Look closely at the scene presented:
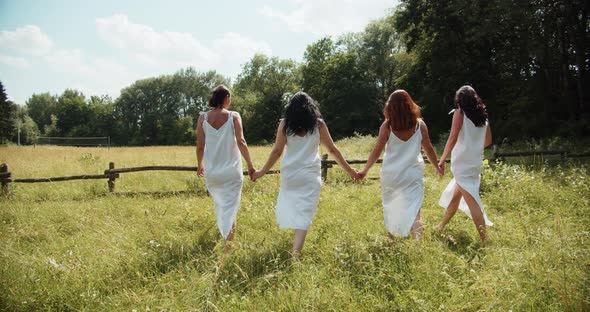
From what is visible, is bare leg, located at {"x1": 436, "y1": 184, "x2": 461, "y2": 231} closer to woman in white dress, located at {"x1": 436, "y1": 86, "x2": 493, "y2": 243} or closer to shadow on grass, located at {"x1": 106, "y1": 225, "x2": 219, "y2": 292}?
woman in white dress, located at {"x1": 436, "y1": 86, "x2": 493, "y2": 243}

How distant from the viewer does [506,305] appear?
→ 275 cm

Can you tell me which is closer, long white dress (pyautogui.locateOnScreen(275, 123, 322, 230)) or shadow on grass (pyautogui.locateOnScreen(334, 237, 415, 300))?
shadow on grass (pyautogui.locateOnScreen(334, 237, 415, 300))

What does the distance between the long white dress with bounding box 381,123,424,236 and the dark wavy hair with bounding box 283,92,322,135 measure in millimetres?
1007

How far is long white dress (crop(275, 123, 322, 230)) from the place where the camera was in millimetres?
4246

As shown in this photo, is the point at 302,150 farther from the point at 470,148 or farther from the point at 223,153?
the point at 470,148

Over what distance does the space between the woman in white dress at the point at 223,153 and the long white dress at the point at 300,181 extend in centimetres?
75

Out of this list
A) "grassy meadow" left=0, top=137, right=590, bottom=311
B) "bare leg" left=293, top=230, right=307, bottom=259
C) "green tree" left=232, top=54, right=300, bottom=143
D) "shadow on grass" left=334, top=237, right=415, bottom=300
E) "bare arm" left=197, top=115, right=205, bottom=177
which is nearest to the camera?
"grassy meadow" left=0, top=137, right=590, bottom=311

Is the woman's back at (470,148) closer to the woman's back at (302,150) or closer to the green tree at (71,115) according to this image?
the woman's back at (302,150)

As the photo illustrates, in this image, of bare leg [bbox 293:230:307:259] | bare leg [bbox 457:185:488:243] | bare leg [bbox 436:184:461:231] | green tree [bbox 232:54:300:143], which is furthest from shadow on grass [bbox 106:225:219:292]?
green tree [bbox 232:54:300:143]

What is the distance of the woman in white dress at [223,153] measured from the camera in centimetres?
479

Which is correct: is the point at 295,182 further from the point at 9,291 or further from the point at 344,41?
the point at 344,41

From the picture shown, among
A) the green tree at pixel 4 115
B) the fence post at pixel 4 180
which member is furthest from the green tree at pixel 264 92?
→ the fence post at pixel 4 180

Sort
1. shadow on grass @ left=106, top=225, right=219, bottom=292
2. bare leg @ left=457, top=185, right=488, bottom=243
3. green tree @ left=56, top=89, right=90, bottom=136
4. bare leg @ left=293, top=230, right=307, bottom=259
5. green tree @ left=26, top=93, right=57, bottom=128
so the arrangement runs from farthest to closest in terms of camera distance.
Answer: green tree @ left=26, top=93, right=57, bottom=128
green tree @ left=56, top=89, right=90, bottom=136
bare leg @ left=457, top=185, right=488, bottom=243
bare leg @ left=293, top=230, right=307, bottom=259
shadow on grass @ left=106, top=225, right=219, bottom=292

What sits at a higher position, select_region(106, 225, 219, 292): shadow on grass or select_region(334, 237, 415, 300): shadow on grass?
select_region(334, 237, 415, 300): shadow on grass
